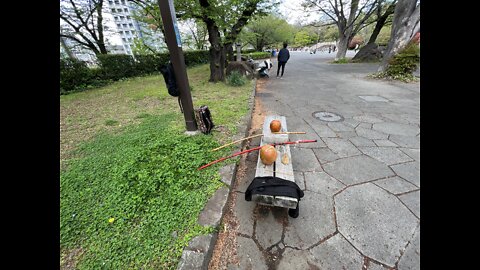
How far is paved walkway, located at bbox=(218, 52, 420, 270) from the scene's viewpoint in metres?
1.54

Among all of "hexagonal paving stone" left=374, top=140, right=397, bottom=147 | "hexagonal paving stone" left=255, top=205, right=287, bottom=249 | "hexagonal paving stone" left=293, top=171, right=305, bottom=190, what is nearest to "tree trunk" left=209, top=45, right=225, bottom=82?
"hexagonal paving stone" left=374, top=140, right=397, bottom=147

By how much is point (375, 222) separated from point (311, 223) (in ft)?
2.11

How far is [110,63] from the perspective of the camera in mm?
11055

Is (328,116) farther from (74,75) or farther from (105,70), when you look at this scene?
(105,70)

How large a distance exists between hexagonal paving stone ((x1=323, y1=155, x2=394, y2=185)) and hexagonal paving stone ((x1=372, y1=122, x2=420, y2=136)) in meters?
1.45

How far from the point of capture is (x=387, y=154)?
2.92 metres

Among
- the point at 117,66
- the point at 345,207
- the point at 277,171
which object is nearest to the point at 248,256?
the point at 277,171

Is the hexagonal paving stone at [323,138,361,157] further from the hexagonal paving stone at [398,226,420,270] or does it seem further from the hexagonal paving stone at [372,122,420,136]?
the hexagonal paving stone at [398,226,420,270]

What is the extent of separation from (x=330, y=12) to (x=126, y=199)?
2311 cm

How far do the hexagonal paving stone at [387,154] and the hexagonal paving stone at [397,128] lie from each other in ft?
2.82

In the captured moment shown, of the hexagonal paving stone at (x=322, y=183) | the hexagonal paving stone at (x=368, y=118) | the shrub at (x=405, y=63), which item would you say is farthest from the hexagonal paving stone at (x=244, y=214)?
the shrub at (x=405, y=63)
